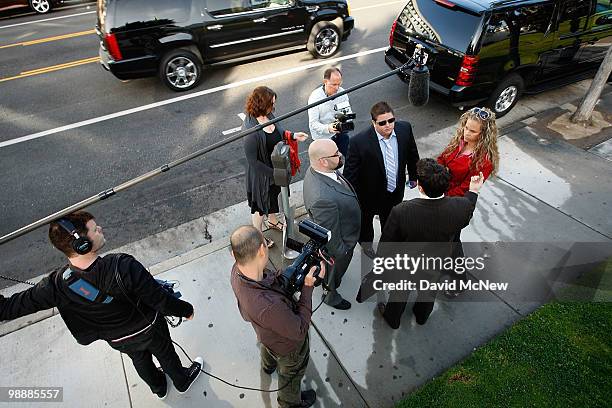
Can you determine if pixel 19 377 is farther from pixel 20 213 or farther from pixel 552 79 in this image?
pixel 552 79

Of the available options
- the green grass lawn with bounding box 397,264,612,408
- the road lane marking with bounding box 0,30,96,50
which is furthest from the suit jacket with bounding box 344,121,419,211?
the road lane marking with bounding box 0,30,96,50

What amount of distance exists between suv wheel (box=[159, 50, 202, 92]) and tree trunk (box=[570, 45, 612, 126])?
6897 mm

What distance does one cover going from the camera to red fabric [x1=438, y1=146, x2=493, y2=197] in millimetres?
3670

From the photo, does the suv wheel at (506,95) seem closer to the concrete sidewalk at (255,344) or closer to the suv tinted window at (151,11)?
the concrete sidewalk at (255,344)

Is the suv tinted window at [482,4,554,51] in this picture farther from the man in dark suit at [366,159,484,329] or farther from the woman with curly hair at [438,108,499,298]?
the man in dark suit at [366,159,484,329]

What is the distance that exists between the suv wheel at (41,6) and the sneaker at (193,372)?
13617mm

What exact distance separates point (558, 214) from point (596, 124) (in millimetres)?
2774

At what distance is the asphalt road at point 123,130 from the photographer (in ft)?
17.4

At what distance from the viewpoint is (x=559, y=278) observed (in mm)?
4230

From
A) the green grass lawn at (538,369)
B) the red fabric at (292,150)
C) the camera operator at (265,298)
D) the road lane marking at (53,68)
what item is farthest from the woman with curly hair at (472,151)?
the road lane marking at (53,68)

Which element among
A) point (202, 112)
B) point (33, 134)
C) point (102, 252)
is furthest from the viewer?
point (202, 112)

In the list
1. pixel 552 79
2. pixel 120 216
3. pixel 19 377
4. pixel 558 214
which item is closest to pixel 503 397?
pixel 558 214

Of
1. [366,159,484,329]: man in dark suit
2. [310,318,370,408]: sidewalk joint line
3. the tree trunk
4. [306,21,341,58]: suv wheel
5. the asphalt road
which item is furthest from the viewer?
[306,21,341,58]: suv wheel

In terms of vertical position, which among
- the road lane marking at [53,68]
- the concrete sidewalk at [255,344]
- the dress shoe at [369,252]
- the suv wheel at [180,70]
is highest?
the suv wheel at [180,70]
